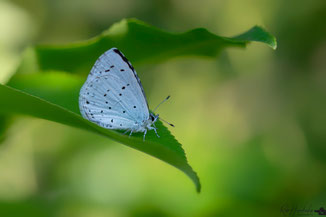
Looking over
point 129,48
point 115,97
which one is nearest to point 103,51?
point 129,48

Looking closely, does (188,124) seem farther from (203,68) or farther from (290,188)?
(290,188)

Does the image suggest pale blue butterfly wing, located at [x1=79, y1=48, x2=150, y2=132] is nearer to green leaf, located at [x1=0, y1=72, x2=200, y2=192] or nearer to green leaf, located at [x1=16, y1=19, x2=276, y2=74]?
green leaf, located at [x1=16, y1=19, x2=276, y2=74]

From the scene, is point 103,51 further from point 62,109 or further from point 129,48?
point 62,109

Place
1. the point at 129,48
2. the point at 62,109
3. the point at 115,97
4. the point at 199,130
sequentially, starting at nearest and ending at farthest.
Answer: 1. the point at 62,109
2. the point at 129,48
3. the point at 115,97
4. the point at 199,130

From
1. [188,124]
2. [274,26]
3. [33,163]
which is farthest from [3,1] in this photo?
[274,26]

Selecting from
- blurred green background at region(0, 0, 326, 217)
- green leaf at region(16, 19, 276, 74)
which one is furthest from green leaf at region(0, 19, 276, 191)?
blurred green background at region(0, 0, 326, 217)
